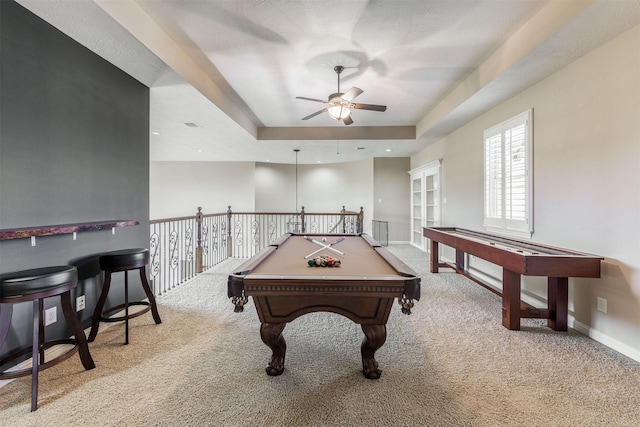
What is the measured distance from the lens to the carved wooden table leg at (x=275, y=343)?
1789mm

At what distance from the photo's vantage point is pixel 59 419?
149cm

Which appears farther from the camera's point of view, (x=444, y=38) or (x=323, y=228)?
(x=323, y=228)

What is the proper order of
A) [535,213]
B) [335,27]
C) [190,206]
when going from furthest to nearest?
[190,206]
[535,213]
[335,27]

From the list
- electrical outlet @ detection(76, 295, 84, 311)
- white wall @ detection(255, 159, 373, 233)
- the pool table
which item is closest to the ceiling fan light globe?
the pool table

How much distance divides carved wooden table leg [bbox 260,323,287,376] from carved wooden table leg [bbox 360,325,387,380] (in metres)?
0.56

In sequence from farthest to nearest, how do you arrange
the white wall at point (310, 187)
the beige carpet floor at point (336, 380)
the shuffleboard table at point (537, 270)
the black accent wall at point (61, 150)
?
the white wall at point (310, 187) → the shuffleboard table at point (537, 270) → the black accent wall at point (61, 150) → the beige carpet floor at point (336, 380)

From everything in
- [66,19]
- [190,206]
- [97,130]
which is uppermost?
[66,19]

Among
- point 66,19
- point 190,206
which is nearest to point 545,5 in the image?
point 66,19

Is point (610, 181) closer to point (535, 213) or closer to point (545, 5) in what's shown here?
point (535, 213)

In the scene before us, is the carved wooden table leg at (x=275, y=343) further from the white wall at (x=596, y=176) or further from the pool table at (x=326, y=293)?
the white wall at (x=596, y=176)

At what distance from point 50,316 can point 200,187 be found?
23.0 ft

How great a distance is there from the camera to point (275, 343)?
6.01ft

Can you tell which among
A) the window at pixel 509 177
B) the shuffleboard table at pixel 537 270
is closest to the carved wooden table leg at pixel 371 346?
the shuffleboard table at pixel 537 270

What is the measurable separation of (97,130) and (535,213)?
15.1 ft
